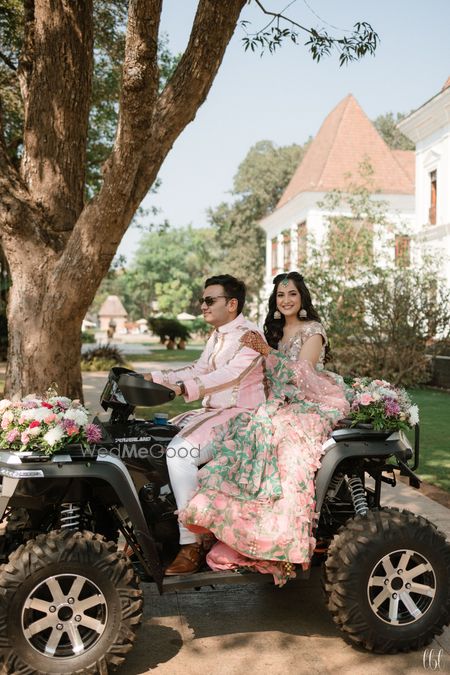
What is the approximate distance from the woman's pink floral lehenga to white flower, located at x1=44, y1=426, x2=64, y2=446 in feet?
2.43

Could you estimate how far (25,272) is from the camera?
7.81 m

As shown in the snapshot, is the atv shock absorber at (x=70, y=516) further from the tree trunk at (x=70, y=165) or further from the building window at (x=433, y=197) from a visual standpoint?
the building window at (x=433, y=197)

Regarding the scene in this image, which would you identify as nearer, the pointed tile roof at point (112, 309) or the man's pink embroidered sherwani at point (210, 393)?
the man's pink embroidered sherwani at point (210, 393)

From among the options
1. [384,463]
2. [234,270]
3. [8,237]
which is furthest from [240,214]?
[384,463]

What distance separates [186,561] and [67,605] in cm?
65

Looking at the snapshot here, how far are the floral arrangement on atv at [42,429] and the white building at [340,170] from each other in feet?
87.8

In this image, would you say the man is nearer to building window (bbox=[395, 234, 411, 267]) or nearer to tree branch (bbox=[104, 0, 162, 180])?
tree branch (bbox=[104, 0, 162, 180])

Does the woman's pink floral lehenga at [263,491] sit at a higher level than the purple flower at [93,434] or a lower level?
lower

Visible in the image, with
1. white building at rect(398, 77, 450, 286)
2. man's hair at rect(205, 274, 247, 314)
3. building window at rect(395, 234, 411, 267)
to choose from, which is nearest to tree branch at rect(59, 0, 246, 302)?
man's hair at rect(205, 274, 247, 314)

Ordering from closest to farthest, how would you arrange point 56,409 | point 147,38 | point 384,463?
point 56,409
point 384,463
point 147,38

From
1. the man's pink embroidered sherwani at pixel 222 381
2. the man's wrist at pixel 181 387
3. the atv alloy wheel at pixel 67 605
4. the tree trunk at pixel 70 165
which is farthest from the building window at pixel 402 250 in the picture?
the atv alloy wheel at pixel 67 605

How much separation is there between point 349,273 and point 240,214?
35.9 meters

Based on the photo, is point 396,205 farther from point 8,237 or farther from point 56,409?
point 56,409

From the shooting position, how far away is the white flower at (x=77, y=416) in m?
3.71
